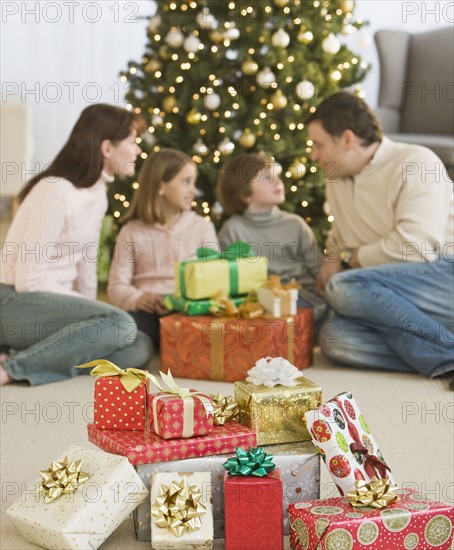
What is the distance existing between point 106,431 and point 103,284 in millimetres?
2681

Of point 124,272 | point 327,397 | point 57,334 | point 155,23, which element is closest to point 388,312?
point 327,397

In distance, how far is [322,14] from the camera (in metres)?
3.69

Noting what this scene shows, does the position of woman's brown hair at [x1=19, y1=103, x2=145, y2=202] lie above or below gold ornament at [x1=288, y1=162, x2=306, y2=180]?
above

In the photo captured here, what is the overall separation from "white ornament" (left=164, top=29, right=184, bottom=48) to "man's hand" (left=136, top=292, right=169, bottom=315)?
1.14m

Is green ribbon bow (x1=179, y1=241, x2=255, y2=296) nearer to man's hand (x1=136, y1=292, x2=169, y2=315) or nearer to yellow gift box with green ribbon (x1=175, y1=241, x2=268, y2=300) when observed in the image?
yellow gift box with green ribbon (x1=175, y1=241, x2=268, y2=300)

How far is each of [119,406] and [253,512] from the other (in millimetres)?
339

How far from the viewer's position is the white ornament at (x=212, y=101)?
3639 mm

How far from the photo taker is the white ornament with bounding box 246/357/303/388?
1.79 metres

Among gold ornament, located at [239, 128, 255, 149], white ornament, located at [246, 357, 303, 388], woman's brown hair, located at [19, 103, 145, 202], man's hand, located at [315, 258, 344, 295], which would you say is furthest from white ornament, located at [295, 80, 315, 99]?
white ornament, located at [246, 357, 303, 388]

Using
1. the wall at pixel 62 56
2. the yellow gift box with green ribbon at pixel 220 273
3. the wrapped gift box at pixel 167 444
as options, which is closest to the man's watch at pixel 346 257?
the yellow gift box with green ribbon at pixel 220 273

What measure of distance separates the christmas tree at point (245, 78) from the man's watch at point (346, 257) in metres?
0.66

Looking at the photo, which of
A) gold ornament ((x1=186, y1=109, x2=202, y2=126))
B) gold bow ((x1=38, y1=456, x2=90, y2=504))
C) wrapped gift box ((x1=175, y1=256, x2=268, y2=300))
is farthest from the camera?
gold ornament ((x1=186, y1=109, x2=202, y2=126))

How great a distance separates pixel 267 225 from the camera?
3348mm

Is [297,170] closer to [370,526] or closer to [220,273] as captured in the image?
[220,273]
